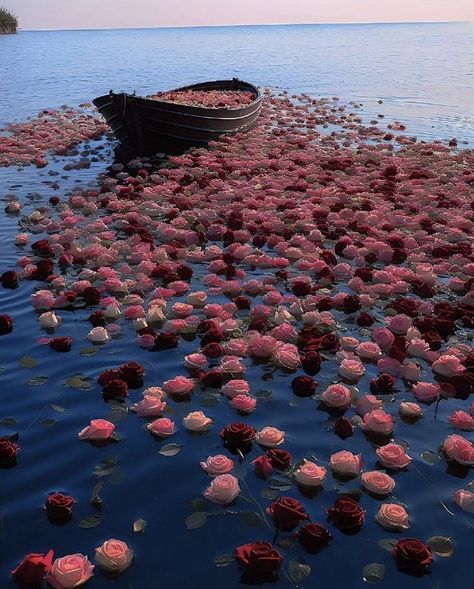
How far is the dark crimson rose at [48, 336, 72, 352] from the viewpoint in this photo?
22.2 ft

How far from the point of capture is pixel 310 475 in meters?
4.68

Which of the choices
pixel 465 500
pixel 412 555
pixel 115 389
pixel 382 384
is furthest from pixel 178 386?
pixel 465 500

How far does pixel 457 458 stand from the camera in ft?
16.8

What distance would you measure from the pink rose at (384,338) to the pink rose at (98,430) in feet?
11.0

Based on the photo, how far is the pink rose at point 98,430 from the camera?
5.27m

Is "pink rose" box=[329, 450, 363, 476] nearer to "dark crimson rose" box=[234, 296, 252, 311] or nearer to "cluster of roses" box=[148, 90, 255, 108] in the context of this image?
"dark crimson rose" box=[234, 296, 252, 311]

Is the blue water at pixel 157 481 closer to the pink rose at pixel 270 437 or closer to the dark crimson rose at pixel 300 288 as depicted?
the pink rose at pixel 270 437

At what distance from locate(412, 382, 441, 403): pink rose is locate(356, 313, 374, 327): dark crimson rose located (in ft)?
5.04

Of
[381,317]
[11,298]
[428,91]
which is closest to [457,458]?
[381,317]

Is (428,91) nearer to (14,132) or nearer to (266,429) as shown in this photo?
(14,132)

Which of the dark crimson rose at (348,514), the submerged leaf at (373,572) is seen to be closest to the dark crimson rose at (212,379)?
the dark crimson rose at (348,514)

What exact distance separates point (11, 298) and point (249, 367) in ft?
13.3

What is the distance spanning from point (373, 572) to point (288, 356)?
9.00 ft

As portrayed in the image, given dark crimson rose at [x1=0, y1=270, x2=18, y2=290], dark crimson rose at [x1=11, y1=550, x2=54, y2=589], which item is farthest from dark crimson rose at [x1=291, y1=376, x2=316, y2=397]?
dark crimson rose at [x1=0, y1=270, x2=18, y2=290]
